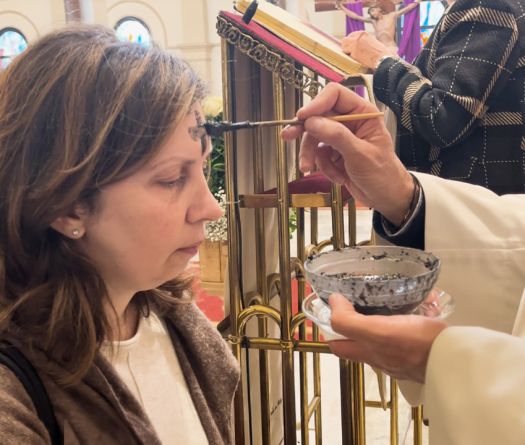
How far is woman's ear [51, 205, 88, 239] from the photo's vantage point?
1.01 metres

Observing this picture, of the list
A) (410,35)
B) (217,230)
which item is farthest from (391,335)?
Result: (410,35)

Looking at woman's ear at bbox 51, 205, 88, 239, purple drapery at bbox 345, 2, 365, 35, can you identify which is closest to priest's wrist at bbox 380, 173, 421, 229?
woman's ear at bbox 51, 205, 88, 239

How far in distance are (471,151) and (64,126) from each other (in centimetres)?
125

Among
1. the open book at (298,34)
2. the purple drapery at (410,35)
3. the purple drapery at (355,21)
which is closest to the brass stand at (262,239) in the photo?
the open book at (298,34)

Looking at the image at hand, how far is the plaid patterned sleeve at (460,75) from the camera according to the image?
1.71 m

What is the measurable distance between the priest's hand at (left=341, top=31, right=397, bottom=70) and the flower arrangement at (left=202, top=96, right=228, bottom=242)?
90 cm

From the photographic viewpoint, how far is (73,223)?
3.32ft

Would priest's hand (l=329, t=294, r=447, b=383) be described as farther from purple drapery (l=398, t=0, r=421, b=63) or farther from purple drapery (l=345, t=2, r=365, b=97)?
purple drapery (l=345, t=2, r=365, b=97)

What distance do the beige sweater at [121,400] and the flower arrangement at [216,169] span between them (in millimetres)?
1451

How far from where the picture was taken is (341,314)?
84 cm

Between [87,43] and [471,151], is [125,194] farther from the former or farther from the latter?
[471,151]

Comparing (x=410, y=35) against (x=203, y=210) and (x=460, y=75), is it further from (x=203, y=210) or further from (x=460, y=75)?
(x=203, y=210)

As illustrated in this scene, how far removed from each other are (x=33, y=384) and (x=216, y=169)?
2187 millimetres

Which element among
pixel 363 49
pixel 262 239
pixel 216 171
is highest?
pixel 363 49
